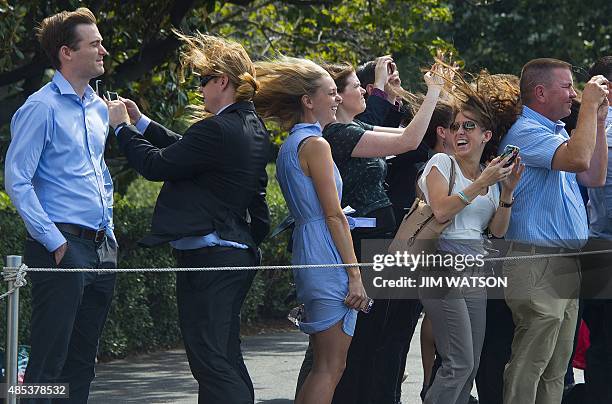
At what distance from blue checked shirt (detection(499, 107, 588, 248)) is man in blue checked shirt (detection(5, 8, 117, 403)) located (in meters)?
2.03

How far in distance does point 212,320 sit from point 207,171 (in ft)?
2.20

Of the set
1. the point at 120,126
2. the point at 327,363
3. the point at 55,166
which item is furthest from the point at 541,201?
the point at 55,166

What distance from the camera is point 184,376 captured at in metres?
9.46

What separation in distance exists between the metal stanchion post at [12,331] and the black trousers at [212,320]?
0.87 meters

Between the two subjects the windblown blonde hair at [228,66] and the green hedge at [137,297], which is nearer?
the windblown blonde hair at [228,66]

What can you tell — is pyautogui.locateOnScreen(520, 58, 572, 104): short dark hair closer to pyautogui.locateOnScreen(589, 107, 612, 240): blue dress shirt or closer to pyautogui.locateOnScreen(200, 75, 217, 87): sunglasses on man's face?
pyautogui.locateOnScreen(589, 107, 612, 240): blue dress shirt

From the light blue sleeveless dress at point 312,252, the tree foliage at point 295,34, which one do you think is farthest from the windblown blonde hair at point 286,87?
the tree foliage at point 295,34

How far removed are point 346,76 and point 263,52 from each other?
8.44 m

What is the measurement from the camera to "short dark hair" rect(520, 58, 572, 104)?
21.6 feet

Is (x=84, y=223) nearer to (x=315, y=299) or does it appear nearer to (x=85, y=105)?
(x=85, y=105)

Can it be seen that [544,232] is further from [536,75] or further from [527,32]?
[527,32]

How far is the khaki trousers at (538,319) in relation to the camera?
21.1 ft

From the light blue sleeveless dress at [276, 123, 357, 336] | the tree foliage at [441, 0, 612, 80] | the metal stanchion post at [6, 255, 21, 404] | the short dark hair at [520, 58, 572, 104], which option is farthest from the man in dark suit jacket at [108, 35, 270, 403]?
the tree foliage at [441, 0, 612, 80]

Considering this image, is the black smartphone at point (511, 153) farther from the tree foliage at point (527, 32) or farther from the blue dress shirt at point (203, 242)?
the tree foliage at point (527, 32)
